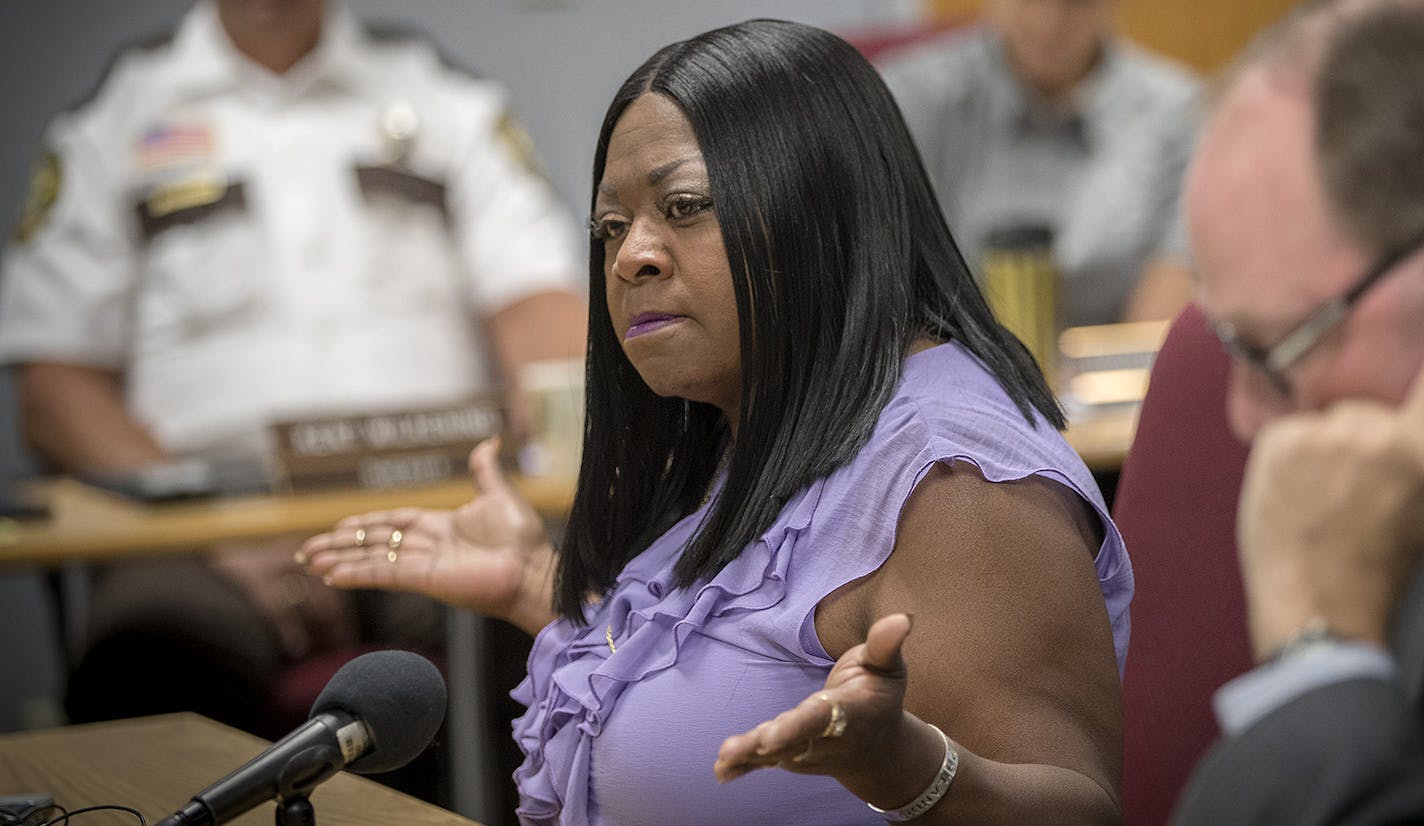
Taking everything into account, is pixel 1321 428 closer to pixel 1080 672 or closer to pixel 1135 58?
pixel 1080 672

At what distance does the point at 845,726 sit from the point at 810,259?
48 centimetres

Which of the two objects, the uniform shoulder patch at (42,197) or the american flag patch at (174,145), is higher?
the american flag patch at (174,145)

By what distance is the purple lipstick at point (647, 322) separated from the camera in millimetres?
1309

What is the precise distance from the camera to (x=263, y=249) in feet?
10.8

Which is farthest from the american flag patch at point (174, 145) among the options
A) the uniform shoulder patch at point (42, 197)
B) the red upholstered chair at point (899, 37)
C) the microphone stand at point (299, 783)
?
the microphone stand at point (299, 783)

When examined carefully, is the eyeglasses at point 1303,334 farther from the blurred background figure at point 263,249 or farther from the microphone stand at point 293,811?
the blurred background figure at point 263,249

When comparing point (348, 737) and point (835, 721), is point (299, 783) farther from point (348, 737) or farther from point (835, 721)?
point (835, 721)

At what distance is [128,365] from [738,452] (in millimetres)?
2357

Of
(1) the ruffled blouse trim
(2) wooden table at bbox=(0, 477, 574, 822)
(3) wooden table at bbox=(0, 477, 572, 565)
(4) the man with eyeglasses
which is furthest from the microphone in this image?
(2) wooden table at bbox=(0, 477, 574, 822)

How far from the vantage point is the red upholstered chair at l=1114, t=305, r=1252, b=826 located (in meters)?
1.37

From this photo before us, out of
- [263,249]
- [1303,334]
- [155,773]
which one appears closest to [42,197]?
[263,249]

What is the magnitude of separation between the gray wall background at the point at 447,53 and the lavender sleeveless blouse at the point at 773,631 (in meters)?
2.65

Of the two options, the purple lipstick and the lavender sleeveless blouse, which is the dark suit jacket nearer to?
the lavender sleeveless blouse

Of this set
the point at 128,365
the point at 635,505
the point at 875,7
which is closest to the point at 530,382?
the point at 128,365
